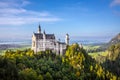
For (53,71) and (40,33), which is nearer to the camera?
(53,71)

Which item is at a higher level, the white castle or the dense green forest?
the white castle

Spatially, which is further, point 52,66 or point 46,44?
point 46,44

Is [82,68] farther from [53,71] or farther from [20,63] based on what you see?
[20,63]

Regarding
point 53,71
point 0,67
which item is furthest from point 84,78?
point 0,67

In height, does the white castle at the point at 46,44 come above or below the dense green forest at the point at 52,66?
above

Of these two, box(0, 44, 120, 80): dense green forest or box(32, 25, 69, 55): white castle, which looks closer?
box(0, 44, 120, 80): dense green forest
